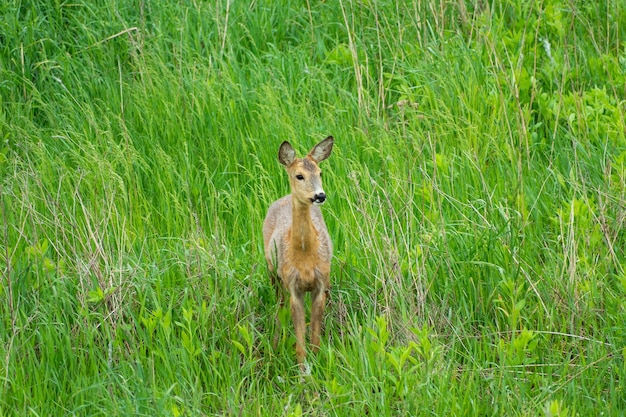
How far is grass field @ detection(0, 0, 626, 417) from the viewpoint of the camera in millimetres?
5270

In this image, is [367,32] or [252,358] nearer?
[252,358]

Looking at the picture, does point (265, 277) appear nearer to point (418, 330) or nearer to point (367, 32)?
point (418, 330)

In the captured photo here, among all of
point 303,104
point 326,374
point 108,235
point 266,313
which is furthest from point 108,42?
point 326,374

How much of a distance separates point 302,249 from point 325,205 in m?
0.82

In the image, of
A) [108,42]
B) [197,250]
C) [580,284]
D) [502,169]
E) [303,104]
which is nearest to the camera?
[580,284]

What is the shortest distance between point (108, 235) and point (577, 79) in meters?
3.34

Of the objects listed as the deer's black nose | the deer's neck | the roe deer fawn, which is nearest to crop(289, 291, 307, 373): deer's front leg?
the roe deer fawn

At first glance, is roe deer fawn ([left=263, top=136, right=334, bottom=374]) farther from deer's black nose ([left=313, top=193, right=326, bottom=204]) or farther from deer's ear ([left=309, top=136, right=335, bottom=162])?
deer's black nose ([left=313, top=193, right=326, bottom=204])

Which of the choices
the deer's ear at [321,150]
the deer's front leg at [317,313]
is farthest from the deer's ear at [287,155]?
the deer's front leg at [317,313]

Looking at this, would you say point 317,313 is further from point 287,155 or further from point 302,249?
point 287,155

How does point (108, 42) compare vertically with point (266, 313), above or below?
above

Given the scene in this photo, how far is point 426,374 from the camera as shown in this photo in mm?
5074

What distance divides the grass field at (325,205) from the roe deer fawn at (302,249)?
0.11 metres

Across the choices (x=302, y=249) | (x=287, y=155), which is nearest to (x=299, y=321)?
(x=302, y=249)
